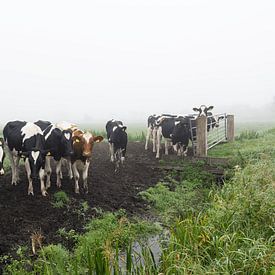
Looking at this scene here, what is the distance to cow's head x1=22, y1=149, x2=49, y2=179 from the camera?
9320 millimetres

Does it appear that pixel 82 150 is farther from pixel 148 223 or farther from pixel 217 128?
pixel 217 128

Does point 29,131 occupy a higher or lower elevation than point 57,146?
higher

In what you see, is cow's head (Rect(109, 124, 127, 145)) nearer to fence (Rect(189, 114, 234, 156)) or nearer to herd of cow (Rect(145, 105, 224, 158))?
herd of cow (Rect(145, 105, 224, 158))

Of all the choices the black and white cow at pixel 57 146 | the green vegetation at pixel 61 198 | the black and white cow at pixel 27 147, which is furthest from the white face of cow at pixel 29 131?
the green vegetation at pixel 61 198

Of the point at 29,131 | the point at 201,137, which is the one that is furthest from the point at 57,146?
the point at 201,137

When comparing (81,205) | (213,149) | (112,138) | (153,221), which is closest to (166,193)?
(153,221)

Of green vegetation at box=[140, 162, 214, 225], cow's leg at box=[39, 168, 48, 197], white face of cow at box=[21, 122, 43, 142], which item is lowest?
green vegetation at box=[140, 162, 214, 225]

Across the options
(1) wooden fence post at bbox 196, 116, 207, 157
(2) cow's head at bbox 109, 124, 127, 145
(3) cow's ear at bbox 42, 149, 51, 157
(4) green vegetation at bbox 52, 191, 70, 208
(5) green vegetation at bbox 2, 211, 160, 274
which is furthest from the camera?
(1) wooden fence post at bbox 196, 116, 207, 157

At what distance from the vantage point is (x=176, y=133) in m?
14.6

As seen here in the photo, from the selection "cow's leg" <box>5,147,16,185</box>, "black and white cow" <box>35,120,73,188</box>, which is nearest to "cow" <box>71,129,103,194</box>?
"black and white cow" <box>35,120,73,188</box>

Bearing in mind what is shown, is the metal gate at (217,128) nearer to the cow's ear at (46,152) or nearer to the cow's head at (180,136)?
the cow's head at (180,136)

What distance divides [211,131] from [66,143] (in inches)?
382

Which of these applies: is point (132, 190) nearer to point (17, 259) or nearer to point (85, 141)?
point (85, 141)

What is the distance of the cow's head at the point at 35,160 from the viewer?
932 cm
